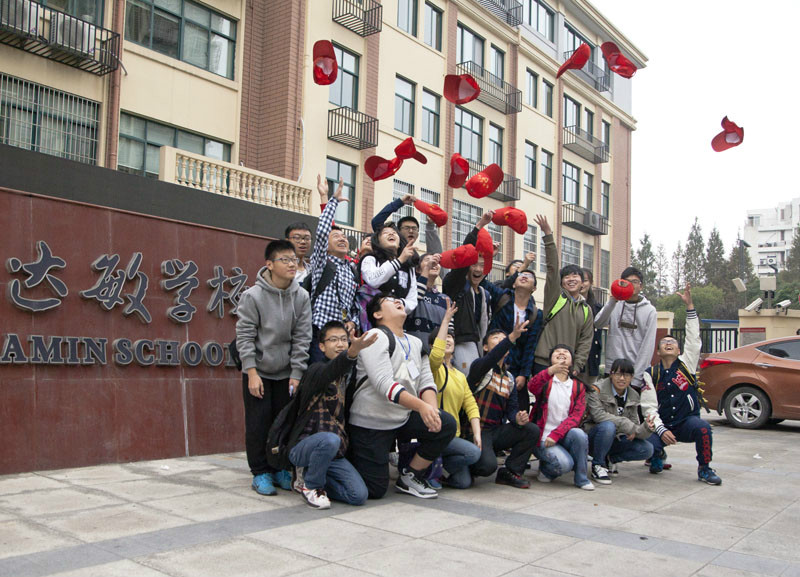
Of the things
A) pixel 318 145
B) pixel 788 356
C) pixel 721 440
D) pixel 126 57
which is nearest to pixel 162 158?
pixel 126 57

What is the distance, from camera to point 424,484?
18.4 ft

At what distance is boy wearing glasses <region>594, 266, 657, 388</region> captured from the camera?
7.30 m

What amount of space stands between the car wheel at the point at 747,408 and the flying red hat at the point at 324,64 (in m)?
8.25

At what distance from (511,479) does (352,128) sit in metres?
13.3

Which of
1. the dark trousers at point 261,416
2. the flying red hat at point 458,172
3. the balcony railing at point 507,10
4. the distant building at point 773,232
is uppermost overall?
the distant building at point 773,232

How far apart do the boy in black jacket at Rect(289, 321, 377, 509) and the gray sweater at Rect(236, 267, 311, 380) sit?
24cm

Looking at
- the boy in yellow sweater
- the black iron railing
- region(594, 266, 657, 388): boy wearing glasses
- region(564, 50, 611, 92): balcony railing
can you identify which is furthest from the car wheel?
region(564, 50, 611, 92): balcony railing

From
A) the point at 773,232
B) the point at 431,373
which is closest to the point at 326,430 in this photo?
the point at 431,373

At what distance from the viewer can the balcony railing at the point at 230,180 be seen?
12.1m

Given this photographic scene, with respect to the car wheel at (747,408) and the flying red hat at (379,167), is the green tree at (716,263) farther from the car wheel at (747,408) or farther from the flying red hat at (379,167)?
the flying red hat at (379,167)

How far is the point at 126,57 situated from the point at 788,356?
41.8 feet

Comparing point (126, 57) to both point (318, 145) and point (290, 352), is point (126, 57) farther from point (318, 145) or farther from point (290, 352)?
point (290, 352)

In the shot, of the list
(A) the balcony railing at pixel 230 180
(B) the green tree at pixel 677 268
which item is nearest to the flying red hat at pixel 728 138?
(A) the balcony railing at pixel 230 180

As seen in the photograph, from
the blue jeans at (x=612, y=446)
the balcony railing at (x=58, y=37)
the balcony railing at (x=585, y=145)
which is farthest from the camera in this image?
the balcony railing at (x=585, y=145)
